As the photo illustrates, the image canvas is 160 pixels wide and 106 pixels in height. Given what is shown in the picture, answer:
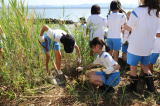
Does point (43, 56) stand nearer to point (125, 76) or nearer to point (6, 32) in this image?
point (6, 32)

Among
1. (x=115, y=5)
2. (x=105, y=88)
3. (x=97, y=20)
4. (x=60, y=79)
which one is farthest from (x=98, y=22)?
(x=105, y=88)

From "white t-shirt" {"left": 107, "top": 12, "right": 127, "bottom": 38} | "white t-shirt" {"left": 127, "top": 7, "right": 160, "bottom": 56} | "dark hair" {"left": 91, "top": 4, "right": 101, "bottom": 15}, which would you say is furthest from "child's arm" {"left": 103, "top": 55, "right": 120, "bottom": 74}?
"dark hair" {"left": 91, "top": 4, "right": 101, "bottom": 15}

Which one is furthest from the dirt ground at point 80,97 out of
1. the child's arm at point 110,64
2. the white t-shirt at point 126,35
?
the white t-shirt at point 126,35

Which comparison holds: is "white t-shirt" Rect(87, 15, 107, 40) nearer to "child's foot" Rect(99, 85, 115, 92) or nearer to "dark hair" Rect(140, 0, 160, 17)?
"child's foot" Rect(99, 85, 115, 92)

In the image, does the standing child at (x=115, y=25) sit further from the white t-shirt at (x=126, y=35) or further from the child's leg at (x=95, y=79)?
the child's leg at (x=95, y=79)

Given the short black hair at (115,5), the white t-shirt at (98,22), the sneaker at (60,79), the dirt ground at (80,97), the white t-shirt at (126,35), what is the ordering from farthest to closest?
1. the white t-shirt at (98,22)
2. the white t-shirt at (126,35)
3. the short black hair at (115,5)
4. the sneaker at (60,79)
5. the dirt ground at (80,97)

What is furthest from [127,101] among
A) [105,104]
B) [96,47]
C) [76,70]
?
[76,70]

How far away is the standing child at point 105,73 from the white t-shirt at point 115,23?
1509mm

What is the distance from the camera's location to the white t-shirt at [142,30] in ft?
11.2

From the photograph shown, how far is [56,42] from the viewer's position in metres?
4.14

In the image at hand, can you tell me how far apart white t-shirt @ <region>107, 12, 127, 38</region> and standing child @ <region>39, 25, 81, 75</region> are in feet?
3.83

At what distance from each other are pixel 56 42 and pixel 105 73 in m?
0.94

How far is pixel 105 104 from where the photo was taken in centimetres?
329

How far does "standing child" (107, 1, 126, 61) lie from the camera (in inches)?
196
